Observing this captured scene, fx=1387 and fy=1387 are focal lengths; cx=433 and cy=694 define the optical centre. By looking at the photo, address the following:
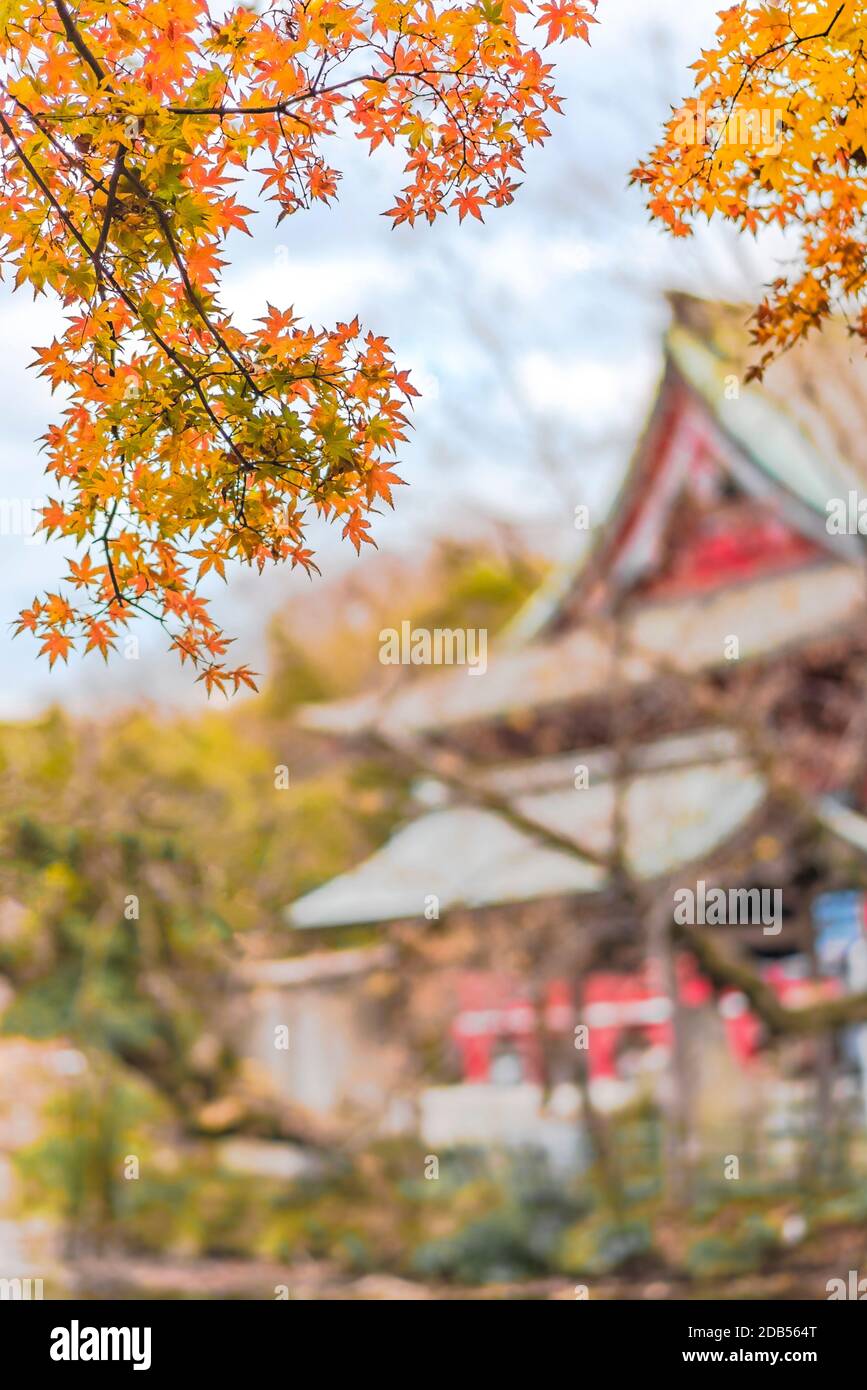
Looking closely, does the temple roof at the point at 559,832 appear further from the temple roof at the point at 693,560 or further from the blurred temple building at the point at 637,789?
the temple roof at the point at 693,560

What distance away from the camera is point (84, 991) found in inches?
225

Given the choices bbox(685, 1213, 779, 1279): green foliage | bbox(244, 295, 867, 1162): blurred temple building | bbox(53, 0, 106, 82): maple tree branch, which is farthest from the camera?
bbox(244, 295, 867, 1162): blurred temple building

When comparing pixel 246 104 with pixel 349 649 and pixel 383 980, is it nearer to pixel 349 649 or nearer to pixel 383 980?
pixel 383 980

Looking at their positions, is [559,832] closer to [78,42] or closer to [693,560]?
[693,560]

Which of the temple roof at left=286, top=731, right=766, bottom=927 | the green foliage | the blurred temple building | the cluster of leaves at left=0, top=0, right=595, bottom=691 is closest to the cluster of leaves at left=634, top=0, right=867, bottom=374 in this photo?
the cluster of leaves at left=0, top=0, right=595, bottom=691

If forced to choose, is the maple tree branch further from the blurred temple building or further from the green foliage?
the green foliage

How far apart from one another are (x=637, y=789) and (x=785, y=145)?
4678 millimetres

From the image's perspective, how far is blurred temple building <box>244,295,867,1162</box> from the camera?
17.8 feet

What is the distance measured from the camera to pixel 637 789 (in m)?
6.21

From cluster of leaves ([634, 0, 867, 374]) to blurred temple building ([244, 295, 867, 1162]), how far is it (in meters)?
3.22

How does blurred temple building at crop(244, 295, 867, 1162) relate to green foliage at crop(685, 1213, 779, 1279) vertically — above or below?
above

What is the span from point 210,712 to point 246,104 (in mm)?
6989

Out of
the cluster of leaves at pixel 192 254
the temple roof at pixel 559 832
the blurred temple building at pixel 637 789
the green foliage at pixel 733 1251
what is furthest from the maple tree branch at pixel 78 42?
the green foliage at pixel 733 1251

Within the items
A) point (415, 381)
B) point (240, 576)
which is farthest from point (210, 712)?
point (415, 381)
